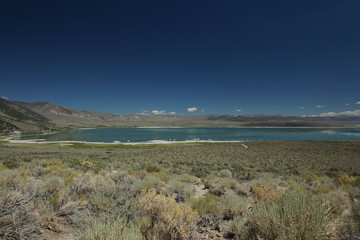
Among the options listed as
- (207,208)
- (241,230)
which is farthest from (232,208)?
(241,230)

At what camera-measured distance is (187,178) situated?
11414 mm

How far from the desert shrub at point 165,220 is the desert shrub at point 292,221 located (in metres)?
1.19

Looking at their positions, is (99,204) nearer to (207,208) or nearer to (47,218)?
(47,218)

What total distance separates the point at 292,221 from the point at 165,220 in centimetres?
224

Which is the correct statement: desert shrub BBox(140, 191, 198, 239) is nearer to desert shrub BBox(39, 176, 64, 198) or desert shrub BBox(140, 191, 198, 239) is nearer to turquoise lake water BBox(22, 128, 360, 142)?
desert shrub BBox(39, 176, 64, 198)

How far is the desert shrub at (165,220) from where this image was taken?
359 centimetres

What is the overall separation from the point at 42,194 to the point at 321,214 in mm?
7070

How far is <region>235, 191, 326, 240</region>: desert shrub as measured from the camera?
2814 millimetres

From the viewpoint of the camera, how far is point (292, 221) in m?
3.00

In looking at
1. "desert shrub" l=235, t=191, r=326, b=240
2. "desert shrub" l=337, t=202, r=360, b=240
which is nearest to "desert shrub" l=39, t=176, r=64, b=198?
"desert shrub" l=235, t=191, r=326, b=240

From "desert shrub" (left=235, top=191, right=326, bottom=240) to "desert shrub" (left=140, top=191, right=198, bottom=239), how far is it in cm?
119

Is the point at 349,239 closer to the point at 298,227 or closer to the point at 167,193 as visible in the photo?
the point at 298,227

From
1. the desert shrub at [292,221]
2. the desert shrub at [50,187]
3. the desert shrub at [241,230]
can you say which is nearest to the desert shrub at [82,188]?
the desert shrub at [50,187]

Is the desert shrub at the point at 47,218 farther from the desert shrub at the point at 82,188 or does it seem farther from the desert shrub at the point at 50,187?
the desert shrub at the point at 82,188
